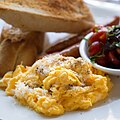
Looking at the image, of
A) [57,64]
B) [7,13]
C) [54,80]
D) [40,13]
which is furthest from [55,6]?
Result: [54,80]

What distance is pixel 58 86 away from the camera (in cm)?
192

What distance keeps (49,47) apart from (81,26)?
307mm

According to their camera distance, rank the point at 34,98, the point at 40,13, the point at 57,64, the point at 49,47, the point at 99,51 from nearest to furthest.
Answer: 1. the point at 34,98
2. the point at 57,64
3. the point at 99,51
4. the point at 40,13
5. the point at 49,47

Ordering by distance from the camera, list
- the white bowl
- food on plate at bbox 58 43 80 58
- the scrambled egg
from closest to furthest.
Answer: the scrambled egg, the white bowl, food on plate at bbox 58 43 80 58

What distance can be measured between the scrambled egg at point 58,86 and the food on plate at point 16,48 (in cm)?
27

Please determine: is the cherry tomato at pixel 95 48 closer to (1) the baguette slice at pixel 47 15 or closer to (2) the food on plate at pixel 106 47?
(2) the food on plate at pixel 106 47

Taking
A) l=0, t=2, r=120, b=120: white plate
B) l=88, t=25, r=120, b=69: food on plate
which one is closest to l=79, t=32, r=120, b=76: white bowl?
l=88, t=25, r=120, b=69: food on plate

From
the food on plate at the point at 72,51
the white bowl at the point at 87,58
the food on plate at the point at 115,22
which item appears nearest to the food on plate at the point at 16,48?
the food on plate at the point at 72,51

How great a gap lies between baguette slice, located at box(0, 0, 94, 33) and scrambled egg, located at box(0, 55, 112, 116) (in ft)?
1.58

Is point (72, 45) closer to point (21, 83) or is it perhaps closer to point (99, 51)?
point (99, 51)

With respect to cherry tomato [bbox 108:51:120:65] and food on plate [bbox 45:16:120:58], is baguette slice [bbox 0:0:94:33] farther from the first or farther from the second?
cherry tomato [bbox 108:51:120:65]

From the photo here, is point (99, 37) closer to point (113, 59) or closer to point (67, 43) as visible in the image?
point (113, 59)

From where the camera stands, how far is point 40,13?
252 cm

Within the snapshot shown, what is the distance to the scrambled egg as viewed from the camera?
191cm
